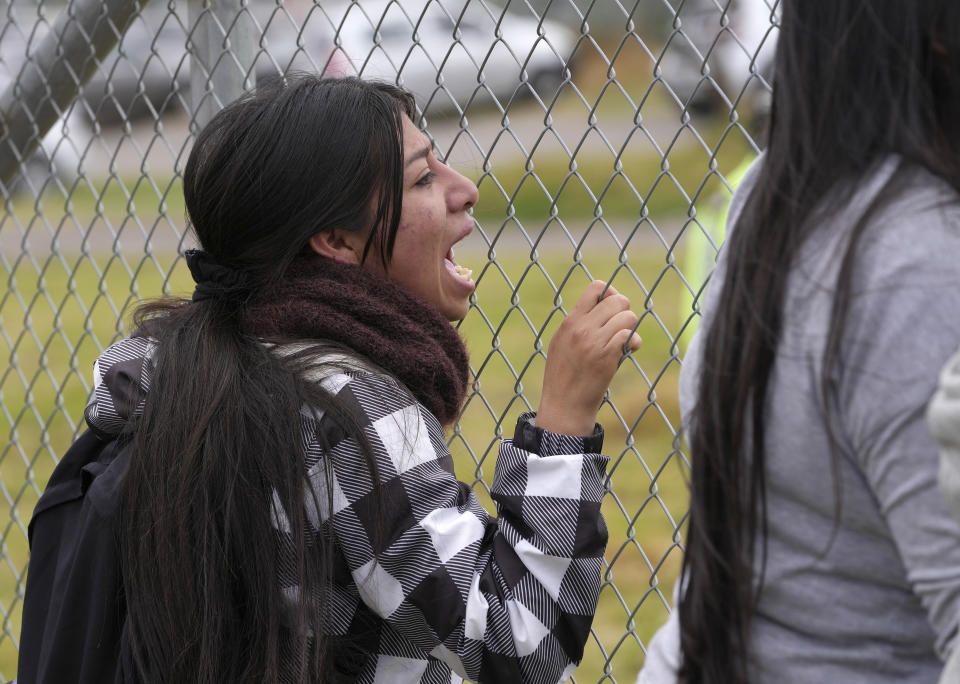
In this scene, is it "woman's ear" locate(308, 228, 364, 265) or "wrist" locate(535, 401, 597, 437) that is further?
"woman's ear" locate(308, 228, 364, 265)

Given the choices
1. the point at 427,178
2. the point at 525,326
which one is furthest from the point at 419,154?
the point at 525,326

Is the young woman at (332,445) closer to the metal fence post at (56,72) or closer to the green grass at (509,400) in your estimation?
the green grass at (509,400)

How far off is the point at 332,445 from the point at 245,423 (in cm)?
13

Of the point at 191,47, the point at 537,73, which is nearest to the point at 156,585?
the point at 191,47

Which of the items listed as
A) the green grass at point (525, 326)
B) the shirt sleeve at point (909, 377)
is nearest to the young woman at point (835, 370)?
the shirt sleeve at point (909, 377)

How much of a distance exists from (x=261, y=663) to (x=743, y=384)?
32.9 inches

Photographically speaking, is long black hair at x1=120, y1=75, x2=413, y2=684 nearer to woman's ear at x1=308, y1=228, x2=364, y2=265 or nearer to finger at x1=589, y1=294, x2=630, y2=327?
woman's ear at x1=308, y1=228, x2=364, y2=265

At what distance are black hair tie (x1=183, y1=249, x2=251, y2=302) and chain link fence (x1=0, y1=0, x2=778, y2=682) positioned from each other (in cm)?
47

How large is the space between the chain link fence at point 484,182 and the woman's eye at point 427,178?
0.73ft

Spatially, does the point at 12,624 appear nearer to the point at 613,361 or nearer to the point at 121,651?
the point at 121,651

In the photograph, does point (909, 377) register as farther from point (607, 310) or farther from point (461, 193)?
point (461, 193)

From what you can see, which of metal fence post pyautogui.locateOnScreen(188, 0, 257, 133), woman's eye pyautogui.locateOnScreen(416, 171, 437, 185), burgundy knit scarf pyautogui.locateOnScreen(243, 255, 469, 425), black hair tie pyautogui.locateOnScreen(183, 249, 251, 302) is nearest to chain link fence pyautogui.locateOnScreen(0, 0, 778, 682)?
metal fence post pyautogui.locateOnScreen(188, 0, 257, 133)

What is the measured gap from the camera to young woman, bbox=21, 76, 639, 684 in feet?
4.75

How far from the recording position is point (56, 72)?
2557 mm
